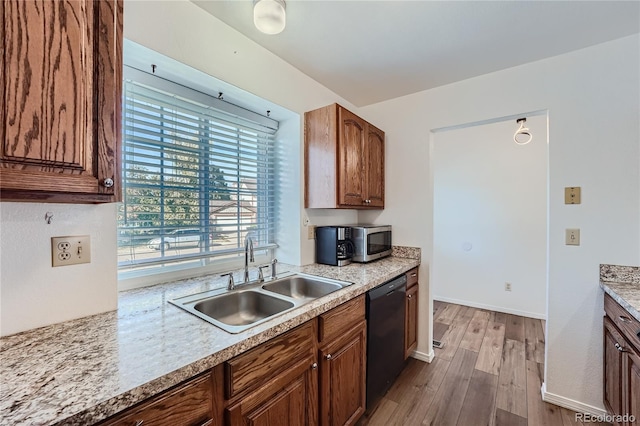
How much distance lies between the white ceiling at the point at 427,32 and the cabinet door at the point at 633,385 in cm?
181

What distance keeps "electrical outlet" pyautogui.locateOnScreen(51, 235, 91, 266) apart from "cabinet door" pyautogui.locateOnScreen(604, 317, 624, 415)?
2633mm

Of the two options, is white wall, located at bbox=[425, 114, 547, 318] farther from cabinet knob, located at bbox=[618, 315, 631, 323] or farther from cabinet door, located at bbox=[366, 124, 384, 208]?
cabinet knob, located at bbox=[618, 315, 631, 323]

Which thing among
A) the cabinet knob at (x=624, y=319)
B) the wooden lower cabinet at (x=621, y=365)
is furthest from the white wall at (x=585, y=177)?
the cabinet knob at (x=624, y=319)

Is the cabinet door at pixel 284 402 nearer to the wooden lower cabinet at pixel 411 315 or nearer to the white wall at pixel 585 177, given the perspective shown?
the wooden lower cabinet at pixel 411 315

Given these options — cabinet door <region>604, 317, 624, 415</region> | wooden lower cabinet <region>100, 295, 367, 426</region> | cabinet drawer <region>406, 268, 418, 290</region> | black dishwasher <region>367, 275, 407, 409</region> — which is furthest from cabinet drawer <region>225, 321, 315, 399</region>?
cabinet door <region>604, 317, 624, 415</region>

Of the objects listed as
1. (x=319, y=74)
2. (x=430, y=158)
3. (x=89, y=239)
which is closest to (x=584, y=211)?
(x=430, y=158)

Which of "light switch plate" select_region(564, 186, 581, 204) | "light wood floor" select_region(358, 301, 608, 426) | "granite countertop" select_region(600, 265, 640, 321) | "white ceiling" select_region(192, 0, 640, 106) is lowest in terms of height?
"light wood floor" select_region(358, 301, 608, 426)

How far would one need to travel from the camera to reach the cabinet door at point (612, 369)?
4.74 feet

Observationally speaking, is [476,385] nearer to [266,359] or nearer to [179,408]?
[266,359]

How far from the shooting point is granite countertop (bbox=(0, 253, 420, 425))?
0.59 meters

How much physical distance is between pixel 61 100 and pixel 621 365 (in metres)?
2.71

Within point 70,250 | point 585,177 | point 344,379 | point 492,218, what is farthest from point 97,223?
point 492,218

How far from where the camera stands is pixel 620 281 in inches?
66.1

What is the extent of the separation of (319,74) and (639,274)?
255cm
